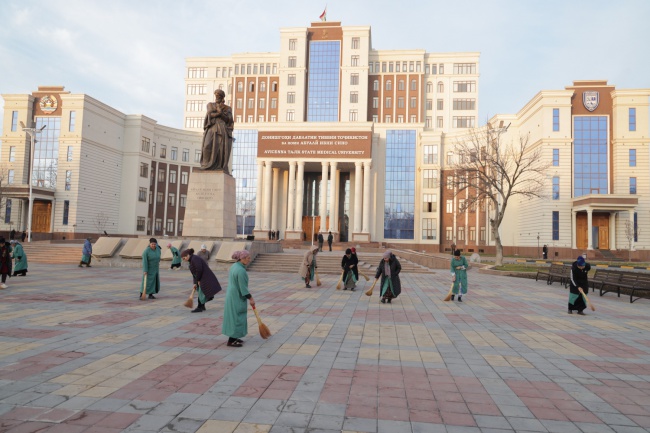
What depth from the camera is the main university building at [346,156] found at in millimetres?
47094

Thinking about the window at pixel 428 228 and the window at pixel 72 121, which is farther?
the window at pixel 428 228

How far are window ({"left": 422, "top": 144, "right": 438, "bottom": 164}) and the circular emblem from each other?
5135 centimetres

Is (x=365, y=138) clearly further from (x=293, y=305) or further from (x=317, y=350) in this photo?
(x=317, y=350)

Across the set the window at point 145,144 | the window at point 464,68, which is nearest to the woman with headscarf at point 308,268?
the window at point 145,144

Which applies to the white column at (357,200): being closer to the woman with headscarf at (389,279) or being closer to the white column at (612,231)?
the white column at (612,231)

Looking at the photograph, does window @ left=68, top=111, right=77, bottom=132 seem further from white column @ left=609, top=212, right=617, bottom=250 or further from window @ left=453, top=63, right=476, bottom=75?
white column @ left=609, top=212, right=617, bottom=250

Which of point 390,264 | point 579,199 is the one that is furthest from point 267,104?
point 390,264

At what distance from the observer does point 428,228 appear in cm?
6044

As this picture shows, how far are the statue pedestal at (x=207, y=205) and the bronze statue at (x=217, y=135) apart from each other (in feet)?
2.19

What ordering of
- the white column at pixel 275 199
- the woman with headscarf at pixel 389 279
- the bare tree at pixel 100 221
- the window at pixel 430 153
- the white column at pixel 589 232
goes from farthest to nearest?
1. the window at pixel 430 153
2. the white column at pixel 275 199
3. the bare tree at pixel 100 221
4. the white column at pixel 589 232
5. the woman with headscarf at pixel 389 279

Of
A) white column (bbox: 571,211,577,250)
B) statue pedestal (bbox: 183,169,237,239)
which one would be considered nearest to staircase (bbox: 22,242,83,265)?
statue pedestal (bbox: 183,169,237,239)

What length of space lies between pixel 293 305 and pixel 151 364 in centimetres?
645

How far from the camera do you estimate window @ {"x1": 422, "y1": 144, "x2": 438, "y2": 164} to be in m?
60.3

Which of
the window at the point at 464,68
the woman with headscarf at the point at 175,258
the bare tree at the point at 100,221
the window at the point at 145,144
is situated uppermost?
the window at the point at 464,68
